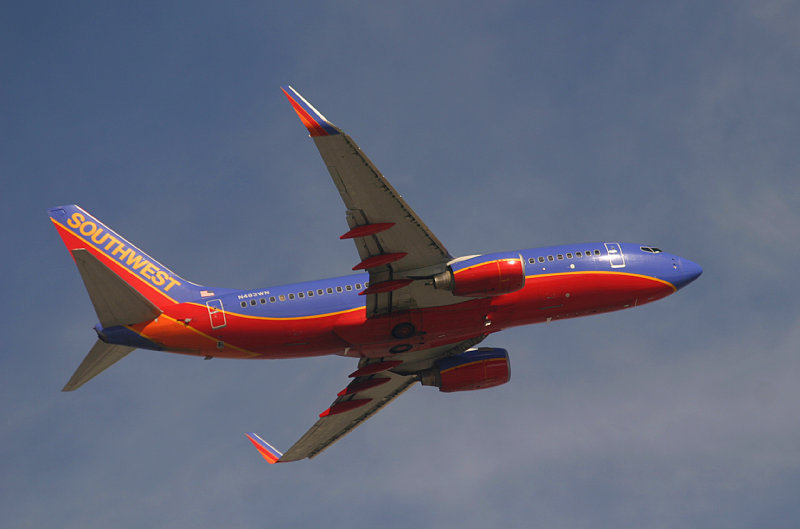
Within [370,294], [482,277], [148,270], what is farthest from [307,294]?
A: [482,277]

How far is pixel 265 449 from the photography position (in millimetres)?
60094

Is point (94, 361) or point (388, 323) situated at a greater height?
point (388, 323)

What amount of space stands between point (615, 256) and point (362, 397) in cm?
1861

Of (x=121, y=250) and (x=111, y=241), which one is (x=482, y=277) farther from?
(x=111, y=241)

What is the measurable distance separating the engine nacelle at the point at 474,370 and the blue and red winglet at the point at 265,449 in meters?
12.2

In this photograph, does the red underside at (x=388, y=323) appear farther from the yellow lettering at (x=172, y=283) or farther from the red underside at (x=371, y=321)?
the yellow lettering at (x=172, y=283)

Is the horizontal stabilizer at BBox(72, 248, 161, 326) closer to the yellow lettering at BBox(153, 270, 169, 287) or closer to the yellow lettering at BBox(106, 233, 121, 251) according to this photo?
the yellow lettering at BBox(153, 270, 169, 287)

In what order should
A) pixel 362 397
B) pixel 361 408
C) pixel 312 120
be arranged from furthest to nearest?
pixel 361 408
pixel 362 397
pixel 312 120

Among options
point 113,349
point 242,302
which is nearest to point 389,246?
point 242,302

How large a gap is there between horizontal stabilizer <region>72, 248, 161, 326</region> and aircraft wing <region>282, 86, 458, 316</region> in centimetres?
1144

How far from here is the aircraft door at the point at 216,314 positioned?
47812 millimetres

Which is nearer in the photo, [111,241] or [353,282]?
[353,282]

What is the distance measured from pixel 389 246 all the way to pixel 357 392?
48.7 feet

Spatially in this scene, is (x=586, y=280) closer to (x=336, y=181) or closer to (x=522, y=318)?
(x=522, y=318)
